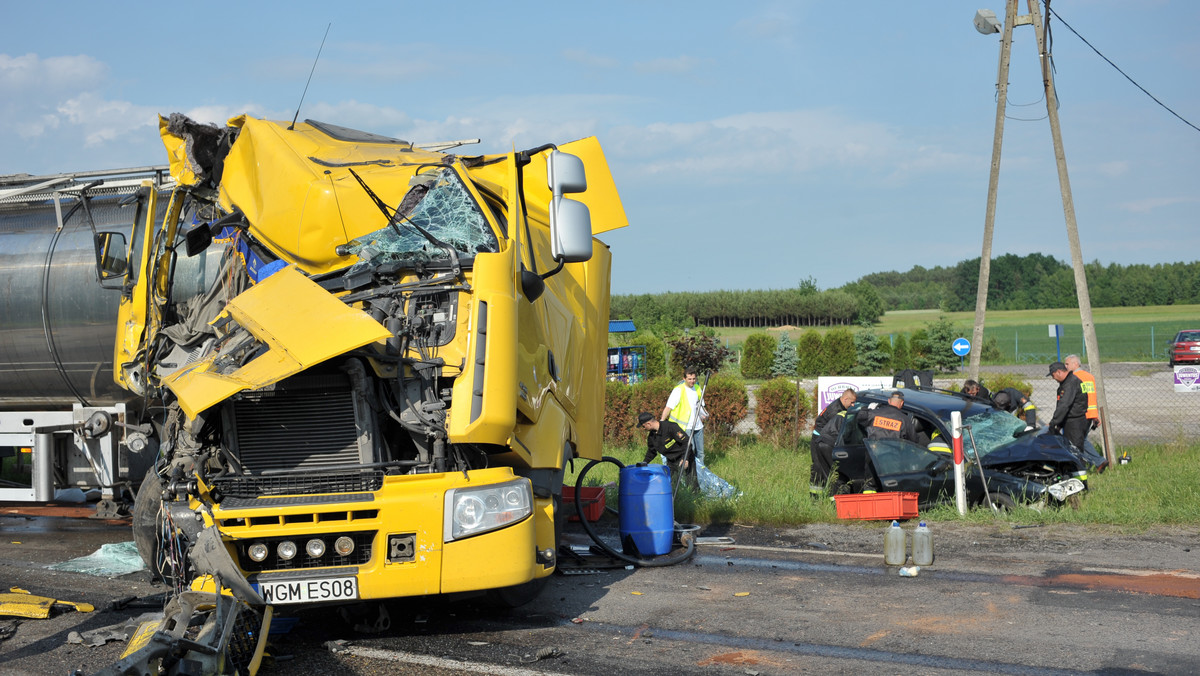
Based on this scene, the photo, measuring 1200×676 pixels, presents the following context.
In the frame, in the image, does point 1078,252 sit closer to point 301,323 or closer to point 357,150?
point 357,150

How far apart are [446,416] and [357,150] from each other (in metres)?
2.68

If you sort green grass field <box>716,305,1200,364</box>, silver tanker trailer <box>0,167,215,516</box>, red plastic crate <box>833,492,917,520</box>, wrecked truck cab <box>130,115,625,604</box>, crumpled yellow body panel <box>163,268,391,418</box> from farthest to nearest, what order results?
green grass field <box>716,305,1200,364</box> → red plastic crate <box>833,492,917,520</box> → silver tanker trailer <box>0,167,215,516</box> → wrecked truck cab <box>130,115,625,604</box> → crumpled yellow body panel <box>163,268,391,418</box>

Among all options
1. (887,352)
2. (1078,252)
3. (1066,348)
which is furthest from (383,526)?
(1066,348)

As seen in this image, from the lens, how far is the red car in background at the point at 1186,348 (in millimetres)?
34500

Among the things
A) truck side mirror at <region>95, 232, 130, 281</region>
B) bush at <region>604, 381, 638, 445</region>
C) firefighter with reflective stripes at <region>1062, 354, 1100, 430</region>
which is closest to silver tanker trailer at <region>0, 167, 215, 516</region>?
truck side mirror at <region>95, 232, 130, 281</region>

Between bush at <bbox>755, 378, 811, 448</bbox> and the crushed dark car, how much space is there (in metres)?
5.15

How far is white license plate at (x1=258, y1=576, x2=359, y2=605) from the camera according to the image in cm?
511

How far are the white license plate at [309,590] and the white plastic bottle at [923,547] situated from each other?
4.70 m

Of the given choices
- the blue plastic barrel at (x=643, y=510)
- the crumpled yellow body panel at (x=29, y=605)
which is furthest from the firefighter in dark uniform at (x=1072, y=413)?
the crumpled yellow body panel at (x=29, y=605)

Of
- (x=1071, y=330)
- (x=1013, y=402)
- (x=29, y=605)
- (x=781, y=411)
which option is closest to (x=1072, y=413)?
(x=1013, y=402)

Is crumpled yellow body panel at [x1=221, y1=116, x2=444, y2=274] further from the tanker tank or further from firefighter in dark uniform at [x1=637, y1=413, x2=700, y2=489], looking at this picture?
firefighter in dark uniform at [x1=637, y1=413, x2=700, y2=489]

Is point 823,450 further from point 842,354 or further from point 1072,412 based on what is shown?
point 842,354

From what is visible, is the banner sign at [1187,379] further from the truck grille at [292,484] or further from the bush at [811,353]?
the bush at [811,353]

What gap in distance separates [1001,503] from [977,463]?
52cm
